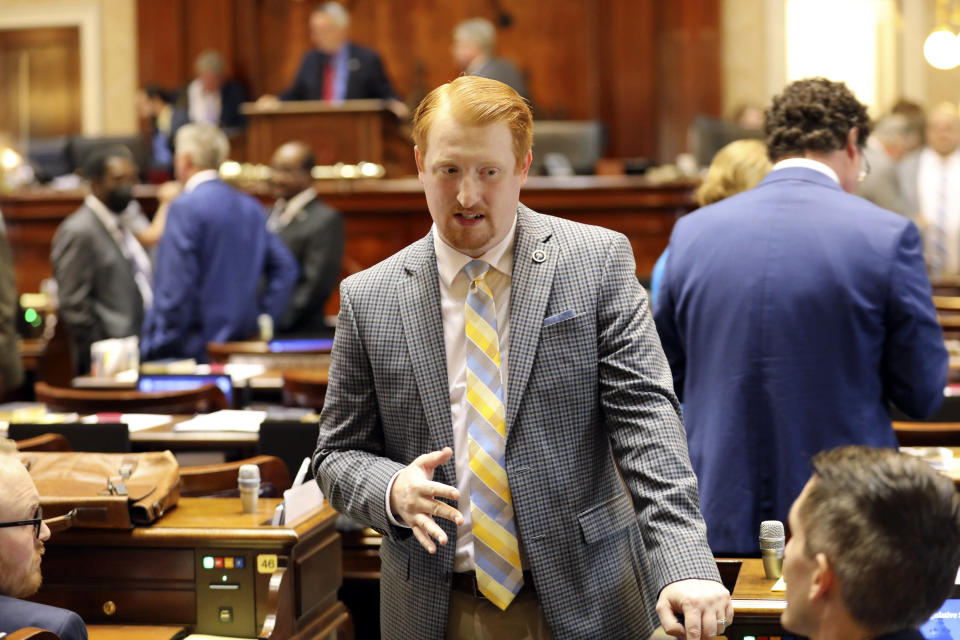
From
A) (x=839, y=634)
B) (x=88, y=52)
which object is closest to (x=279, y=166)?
(x=839, y=634)

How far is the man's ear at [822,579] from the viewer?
160cm

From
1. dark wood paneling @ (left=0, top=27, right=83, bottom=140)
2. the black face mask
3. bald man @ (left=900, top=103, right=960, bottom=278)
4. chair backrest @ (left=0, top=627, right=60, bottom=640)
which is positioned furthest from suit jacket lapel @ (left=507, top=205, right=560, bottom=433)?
dark wood paneling @ (left=0, top=27, right=83, bottom=140)

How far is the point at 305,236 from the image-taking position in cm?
671

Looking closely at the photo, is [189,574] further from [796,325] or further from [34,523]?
[796,325]

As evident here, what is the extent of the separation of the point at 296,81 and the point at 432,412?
27.6 feet

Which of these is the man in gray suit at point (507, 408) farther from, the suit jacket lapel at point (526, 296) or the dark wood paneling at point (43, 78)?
the dark wood paneling at point (43, 78)

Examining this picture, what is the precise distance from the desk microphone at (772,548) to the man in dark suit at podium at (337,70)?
7.29m

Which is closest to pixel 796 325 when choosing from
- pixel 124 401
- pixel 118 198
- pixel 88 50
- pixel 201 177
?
pixel 124 401

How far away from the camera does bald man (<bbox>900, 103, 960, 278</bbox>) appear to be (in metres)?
8.99

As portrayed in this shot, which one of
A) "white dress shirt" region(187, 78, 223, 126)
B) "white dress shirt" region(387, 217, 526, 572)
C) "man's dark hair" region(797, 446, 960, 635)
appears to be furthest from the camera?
"white dress shirt" region(187, 78, 223, 126)


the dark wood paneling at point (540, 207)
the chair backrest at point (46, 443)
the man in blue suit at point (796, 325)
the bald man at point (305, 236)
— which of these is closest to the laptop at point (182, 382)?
the chair backrest at point (46, 443)

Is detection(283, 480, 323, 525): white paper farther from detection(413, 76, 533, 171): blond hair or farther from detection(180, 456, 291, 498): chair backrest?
detection(413, 76, 533, 171): blond hair

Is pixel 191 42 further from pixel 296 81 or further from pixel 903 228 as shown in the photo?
pixel 903 228

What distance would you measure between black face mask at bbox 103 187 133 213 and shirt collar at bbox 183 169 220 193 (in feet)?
1.05
